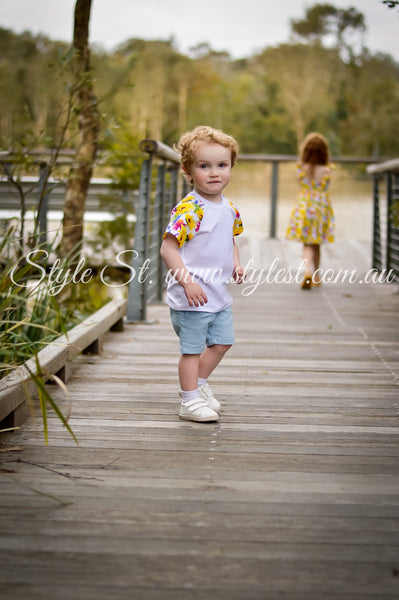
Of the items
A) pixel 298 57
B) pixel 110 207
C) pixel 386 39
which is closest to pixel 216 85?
pixel 298 57

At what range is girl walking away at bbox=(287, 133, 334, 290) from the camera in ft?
21.7

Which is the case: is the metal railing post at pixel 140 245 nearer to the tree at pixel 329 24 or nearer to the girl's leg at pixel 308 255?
the girl's leg at pixel 308 255

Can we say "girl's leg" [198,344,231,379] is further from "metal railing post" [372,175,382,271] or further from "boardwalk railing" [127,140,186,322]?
"metal railing post" [372,175,382,271]

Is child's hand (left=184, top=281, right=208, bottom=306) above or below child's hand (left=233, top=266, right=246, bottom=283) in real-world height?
below

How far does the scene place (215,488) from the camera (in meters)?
2.15

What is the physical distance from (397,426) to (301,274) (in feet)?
14.8

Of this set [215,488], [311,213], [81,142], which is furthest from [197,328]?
[311,213]

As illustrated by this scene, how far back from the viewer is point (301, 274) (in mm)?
7227

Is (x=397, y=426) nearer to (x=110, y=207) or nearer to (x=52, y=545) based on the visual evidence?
(x=52, y=545)

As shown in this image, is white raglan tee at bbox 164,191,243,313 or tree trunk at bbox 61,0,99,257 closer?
white raglan tee at bbox 164,191,243,313

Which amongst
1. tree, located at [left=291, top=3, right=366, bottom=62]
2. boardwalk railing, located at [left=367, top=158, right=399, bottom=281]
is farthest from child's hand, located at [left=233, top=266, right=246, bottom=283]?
tree, located at [left=291, top=3, right=366, bottom=62]

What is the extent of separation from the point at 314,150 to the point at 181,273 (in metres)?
4.12

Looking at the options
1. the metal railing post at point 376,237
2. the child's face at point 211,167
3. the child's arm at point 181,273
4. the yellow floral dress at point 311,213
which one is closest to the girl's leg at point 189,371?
the child's arm at point 181,273

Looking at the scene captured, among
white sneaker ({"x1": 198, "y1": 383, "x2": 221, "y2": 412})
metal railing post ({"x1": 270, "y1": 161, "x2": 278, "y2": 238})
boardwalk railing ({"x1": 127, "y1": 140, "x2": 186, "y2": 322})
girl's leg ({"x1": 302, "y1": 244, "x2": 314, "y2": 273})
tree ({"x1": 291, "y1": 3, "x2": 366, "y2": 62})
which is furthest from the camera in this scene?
tree ({"x1": 291, "y1": 3, "x2": 366, "y2": 62})
